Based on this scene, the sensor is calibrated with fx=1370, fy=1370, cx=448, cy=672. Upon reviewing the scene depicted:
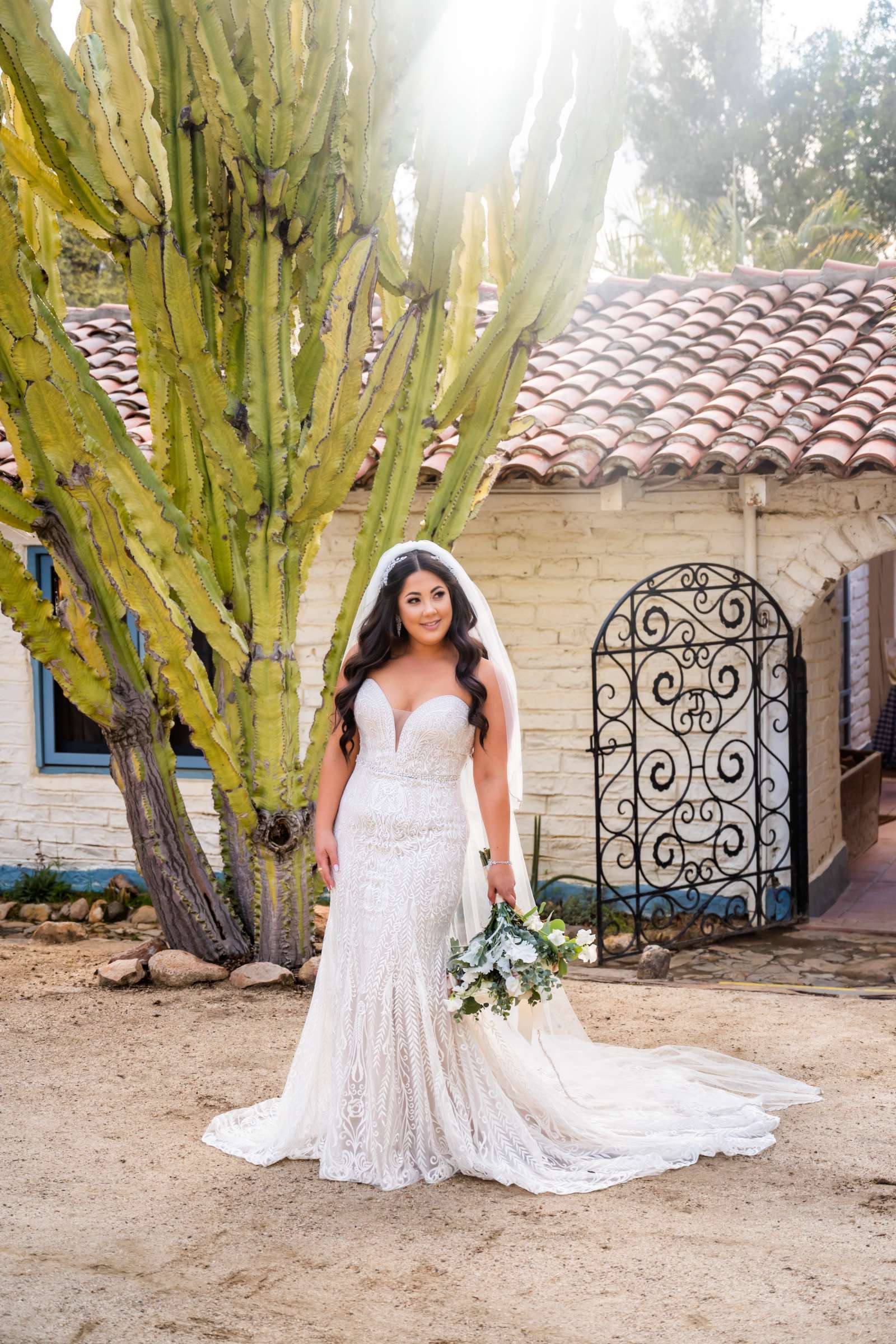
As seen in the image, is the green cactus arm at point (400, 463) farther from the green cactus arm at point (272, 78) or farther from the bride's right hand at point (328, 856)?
the bride's right hand at point (328, 856)

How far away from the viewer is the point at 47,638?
6.41m

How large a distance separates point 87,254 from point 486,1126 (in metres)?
22.1

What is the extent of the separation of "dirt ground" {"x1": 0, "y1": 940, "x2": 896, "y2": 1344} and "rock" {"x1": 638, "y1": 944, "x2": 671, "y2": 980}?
5.24ft

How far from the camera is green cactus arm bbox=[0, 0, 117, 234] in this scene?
17.5ft

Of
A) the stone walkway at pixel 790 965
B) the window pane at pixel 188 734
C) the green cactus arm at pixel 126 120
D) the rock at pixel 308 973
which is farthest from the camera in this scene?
the window pane at pixel 188 734

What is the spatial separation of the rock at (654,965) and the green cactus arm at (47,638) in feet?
9.84

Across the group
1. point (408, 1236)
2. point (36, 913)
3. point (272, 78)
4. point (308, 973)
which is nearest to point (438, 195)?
point (272, 78)

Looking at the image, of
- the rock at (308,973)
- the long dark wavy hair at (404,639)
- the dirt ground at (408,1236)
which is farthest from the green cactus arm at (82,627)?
the long dark wavy hair at (404,639)

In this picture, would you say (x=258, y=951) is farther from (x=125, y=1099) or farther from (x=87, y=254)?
(x=87, y=254)

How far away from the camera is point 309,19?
5852 mm

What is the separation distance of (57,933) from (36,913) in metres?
0.92

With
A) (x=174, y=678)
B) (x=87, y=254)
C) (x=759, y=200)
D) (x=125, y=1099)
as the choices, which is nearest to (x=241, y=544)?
(x=174, y=678)

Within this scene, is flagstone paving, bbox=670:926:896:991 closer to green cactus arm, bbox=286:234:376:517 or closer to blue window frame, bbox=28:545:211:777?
green cactus arm, bbox=286:234:376:517

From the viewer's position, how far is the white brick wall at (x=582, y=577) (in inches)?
321
